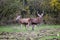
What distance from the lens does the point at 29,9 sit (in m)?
31.8

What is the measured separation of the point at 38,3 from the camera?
104ft

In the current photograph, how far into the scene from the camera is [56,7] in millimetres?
30719

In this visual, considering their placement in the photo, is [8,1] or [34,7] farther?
[34,7]

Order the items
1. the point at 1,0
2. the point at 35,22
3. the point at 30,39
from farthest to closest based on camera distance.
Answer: the point at 1,0, the point at 35,22, the point at 30,39

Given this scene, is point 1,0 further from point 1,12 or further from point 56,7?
point 56,7

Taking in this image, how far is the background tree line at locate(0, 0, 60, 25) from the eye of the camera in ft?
92.3

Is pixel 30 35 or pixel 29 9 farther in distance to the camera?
pixel 29 9

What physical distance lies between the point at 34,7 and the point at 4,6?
213 inches

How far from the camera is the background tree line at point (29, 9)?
92.3 ft

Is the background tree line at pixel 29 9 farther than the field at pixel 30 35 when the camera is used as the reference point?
Yes

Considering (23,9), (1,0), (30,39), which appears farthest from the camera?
(23,9)

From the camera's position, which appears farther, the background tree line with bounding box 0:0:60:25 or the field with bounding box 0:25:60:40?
the background tree line with bounding box 0:0:60:25

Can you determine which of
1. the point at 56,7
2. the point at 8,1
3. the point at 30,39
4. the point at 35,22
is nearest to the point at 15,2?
the point at 8,1

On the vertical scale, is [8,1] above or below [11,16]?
above
